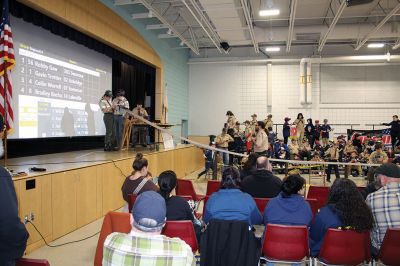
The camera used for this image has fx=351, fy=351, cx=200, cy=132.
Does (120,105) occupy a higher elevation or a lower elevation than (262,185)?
higher

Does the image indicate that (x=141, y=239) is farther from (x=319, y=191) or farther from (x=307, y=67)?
(x=307, y=67)

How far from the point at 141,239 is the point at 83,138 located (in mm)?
7156

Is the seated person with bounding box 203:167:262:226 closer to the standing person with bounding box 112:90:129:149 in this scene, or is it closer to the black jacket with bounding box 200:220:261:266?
the black jacket with bounding box 200:220:261:266

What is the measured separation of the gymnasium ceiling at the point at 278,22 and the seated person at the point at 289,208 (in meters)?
6.49

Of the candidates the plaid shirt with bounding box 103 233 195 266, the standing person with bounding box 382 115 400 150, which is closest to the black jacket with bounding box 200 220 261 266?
the plaid shirt with bounding box 103 233 195 266

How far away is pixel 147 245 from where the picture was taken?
56.5 inches

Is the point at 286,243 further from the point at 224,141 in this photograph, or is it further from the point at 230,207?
the point at 224,141

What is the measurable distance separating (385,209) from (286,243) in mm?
811

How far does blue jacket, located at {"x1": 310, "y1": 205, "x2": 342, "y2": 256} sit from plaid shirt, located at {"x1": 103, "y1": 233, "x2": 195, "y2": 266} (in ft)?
5.04

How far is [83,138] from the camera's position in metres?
8.16

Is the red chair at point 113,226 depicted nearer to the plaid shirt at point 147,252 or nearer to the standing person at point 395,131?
the plaid shirt at point 147,252

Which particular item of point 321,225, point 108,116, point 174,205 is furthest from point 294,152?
point 174,205

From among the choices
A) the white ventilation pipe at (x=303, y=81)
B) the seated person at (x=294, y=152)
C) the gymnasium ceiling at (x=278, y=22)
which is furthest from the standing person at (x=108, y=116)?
the white ventilation pipe at (x=303, y=81)

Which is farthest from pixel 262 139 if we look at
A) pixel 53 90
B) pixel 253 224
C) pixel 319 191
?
pixel 253 224
